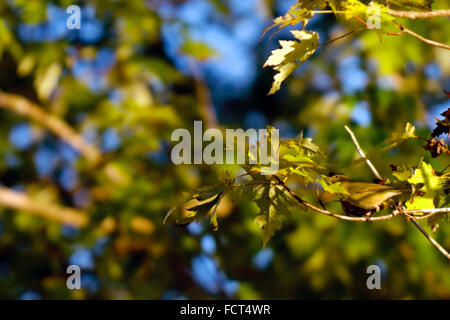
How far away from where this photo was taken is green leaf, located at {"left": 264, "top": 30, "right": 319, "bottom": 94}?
104 centimetres

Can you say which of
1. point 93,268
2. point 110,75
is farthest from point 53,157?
point 93,268

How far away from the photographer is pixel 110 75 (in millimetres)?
4531

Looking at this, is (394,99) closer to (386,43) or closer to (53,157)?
(386,43)

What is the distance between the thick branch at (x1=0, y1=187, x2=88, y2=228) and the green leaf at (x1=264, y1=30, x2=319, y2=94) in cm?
284

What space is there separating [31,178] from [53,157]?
1.19ft

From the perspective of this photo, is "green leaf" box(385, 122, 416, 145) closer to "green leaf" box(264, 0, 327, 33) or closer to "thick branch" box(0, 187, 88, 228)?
"green leaf" box(264, 0, 327, 33)

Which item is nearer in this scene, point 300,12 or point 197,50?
point 300,12

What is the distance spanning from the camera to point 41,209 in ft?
11.8

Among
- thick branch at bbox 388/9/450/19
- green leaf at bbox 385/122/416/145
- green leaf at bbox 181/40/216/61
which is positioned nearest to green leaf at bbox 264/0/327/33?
thick branch at bbox 388/9/450/19

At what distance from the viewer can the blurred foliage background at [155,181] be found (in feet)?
10.1

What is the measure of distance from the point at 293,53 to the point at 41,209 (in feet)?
9.95

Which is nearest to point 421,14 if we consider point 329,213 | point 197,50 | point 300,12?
point 300,12

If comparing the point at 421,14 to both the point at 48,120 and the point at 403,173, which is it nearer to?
the point at 403,173

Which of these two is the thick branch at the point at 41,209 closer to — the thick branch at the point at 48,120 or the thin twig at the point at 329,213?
the thick branch at the point at 48,120
